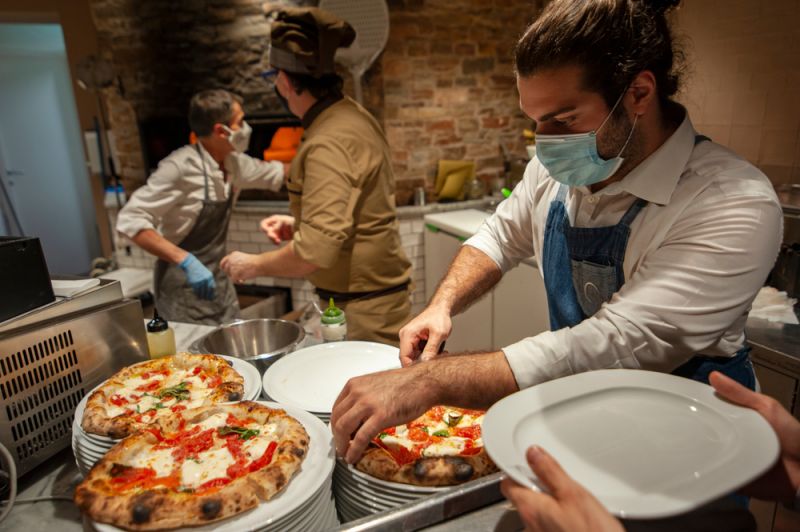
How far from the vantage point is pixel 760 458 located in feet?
2.34

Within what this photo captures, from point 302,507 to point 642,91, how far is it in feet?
3.38

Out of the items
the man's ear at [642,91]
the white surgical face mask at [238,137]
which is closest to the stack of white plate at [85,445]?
the man's ear at [642,91]

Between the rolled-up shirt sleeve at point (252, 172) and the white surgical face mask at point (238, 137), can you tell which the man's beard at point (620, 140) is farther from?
the rolled-up shirt sleeve at point (252, 172)

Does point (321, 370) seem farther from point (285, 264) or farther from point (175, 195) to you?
point (175, 195)

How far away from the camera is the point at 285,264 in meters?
2.09

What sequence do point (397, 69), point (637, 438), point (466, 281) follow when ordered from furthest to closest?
point (397, 69) < point (466, 281) < point (637, 438)

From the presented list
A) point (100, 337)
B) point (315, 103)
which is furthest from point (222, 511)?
point (315, 103)

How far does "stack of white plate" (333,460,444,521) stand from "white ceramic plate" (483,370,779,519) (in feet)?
0.76

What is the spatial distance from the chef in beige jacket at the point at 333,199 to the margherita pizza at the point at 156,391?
662 millimetres

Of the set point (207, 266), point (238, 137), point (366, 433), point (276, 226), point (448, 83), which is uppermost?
point (448, 83)

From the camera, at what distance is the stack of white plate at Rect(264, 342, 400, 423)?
1283 millimetres

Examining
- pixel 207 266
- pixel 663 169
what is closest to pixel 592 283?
pixel 663 169

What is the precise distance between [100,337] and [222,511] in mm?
754

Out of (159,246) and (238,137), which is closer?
(159,246)
